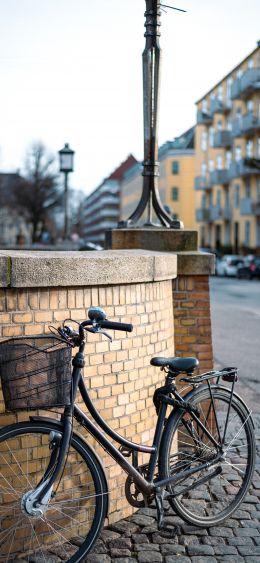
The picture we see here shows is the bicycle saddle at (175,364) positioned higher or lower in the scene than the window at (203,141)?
lower

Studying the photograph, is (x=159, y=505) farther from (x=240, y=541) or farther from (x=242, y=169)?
(x=242, y=169)

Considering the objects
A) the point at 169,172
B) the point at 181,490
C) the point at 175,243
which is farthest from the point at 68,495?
the point at 169,172

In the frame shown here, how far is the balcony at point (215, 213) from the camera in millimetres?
65688

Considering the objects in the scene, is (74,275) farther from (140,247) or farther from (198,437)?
(140,247)

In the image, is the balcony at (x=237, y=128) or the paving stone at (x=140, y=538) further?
the balcony at (x=237, y=128)

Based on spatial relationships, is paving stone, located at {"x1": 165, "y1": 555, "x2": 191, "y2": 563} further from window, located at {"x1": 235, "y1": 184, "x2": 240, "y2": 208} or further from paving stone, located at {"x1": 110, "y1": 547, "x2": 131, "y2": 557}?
window, located at {"x1": 235, "y1": 184, "x2": 240, "y2": 208}

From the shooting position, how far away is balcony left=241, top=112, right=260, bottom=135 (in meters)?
54.0

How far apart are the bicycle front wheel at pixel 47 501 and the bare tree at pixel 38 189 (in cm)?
5456

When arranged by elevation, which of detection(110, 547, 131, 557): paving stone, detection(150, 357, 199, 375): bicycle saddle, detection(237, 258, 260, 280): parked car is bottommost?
detection(237, 258, 260, 280): parked car

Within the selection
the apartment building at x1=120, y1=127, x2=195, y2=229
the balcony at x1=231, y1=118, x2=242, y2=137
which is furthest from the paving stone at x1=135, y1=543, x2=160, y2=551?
the apartment building at x1=120, y1=127, x2=195, y2=229

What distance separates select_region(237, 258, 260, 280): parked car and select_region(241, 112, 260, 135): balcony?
12.9 metres

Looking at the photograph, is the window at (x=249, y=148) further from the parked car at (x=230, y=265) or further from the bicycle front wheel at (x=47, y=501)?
the bicycle front wheel at (x=47, y=501)

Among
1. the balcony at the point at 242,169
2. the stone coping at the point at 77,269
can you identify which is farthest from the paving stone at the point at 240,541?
the balcony at the point at 242,169

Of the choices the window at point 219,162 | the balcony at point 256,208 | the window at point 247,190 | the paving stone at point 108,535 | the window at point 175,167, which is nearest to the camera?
the paving stone at point 108,535
